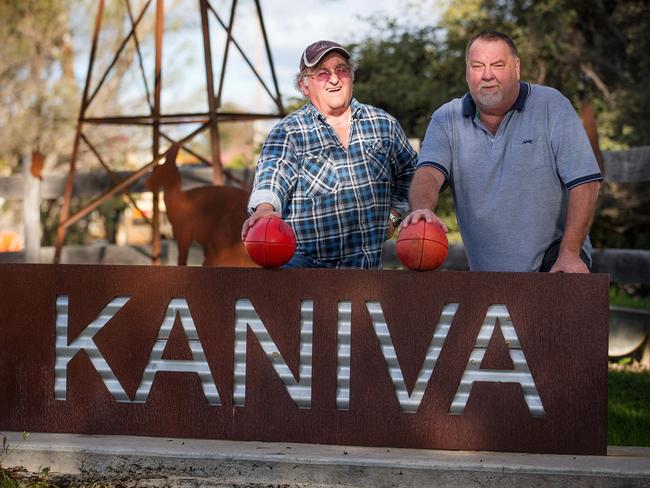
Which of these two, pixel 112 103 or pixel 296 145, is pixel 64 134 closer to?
pixel 112 103

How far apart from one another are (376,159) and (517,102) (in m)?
0.60

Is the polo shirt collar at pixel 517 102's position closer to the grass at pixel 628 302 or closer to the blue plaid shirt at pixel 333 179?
the blue plaid shirt at pixel 333 179

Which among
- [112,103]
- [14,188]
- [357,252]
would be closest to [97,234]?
[112,103]

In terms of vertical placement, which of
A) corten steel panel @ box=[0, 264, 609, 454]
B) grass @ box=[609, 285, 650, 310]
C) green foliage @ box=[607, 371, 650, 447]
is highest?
corten steel panel @ box=[0, 264, 609, 454]

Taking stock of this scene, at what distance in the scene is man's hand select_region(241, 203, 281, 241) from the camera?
11.0ft

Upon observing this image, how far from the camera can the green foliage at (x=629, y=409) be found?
4359 mm

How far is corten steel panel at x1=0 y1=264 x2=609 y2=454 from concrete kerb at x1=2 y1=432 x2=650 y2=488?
0.08 metres

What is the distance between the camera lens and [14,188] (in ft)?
29.2

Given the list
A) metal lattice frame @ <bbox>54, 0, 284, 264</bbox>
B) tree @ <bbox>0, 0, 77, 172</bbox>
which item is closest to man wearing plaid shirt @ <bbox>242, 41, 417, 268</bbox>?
metal lattice frame @ <bbox>54, 0, 284, 264</bbox>

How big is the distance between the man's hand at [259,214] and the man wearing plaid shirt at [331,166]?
0.34ft

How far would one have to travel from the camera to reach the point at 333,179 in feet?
12.4

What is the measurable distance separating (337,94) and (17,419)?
1649 mm

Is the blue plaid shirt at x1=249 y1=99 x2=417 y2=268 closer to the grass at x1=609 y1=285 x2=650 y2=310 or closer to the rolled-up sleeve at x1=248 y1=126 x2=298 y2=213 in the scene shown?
the rolled-up sleeve at x1=248 y1=126 x2=298 y2=213

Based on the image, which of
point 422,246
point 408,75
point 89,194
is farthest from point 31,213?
point 422,246
